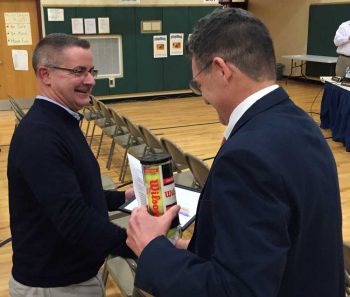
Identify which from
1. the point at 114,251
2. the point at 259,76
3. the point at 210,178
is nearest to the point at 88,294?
the point at 114,251

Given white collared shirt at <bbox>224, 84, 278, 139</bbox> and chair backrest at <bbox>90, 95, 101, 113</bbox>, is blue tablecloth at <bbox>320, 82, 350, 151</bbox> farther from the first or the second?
white collared shirt at <bbox>224, 84, 278, 139</bbox>

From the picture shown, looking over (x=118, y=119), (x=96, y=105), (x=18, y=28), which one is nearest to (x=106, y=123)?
(x=96, y=105)

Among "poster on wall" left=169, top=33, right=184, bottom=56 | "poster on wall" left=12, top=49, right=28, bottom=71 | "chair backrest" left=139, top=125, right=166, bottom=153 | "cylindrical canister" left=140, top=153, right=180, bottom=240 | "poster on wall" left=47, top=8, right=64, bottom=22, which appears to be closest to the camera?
"cylindrical canister" left=140, top=153, right=180, bottom=240

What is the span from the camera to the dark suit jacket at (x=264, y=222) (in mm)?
803

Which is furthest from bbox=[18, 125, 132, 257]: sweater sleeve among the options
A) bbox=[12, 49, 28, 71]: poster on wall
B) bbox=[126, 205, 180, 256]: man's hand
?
bbox=[12, 49, 28, 71]: poster on wall

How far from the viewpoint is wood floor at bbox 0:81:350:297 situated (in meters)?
3.75

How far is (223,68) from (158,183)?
340 millimetres

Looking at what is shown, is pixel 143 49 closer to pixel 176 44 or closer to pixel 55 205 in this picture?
pixel 176 44

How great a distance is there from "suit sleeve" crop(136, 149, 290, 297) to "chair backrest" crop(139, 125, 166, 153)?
Answer: 3.08 meters

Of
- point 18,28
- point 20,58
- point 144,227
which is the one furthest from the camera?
point 18,28

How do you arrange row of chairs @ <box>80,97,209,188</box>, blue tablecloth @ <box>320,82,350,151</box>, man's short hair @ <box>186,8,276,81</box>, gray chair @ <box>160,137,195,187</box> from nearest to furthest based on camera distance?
man's short hair @ <box>186,8,276,81</box>
row of chairs @ <box>80,97,209,188</box>
gray chair @ <box>160,137,195,187</box>
blue tablecloth @ <box>320,82,350,151</box>

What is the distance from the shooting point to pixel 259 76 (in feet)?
3.14

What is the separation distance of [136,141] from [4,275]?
2288 mm

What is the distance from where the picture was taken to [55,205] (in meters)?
1.33
